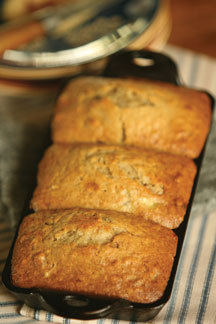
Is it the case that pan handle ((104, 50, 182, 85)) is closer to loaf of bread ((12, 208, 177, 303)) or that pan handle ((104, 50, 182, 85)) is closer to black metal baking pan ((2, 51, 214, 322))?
black metal baking pan ((2, 51, 214, 322))

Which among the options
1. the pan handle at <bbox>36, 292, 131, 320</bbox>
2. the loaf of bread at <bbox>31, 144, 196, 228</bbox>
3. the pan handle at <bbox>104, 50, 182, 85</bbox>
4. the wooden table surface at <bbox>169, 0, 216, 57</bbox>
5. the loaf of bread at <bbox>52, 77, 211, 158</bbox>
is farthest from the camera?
the wooden table surface at <bbox>169, 0, 216, 57</bbox>

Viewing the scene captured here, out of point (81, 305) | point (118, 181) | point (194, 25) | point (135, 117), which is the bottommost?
point (81, 305)

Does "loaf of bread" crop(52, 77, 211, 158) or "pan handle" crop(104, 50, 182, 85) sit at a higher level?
"pan handle" crop(104, 50, 182, 85)

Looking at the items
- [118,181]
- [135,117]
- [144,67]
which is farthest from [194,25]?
[118,181]

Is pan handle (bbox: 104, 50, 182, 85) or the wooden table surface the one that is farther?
the wooden table surface

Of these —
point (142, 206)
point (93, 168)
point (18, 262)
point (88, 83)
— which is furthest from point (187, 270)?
point (88, 83)

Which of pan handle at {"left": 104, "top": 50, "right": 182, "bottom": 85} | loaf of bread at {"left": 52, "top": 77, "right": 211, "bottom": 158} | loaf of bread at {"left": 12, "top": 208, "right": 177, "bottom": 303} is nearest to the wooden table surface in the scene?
pan handle at {"left": 104, "top": 50, "right": 182, "bottom": 85}

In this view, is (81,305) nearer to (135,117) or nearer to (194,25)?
(135,117)

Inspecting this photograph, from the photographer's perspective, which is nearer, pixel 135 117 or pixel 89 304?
pixel 89 304

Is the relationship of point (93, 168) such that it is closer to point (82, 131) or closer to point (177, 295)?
point (82, 131)
